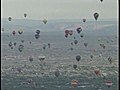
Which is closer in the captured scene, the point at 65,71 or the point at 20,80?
the point at 20,80

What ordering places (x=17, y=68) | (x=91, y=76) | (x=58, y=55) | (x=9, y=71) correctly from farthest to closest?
(x=58, y=55) < (x=17, y=68) < (x=9, y=71) < (x=91, y=76)

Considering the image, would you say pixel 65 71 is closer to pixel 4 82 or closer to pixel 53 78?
pixel 53 78

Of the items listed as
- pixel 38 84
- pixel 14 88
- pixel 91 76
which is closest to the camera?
pixel 14 88

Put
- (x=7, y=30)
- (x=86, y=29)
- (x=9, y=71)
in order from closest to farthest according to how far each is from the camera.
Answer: (x=9, y=71)
(x=7, y=30)
(x=86, y=29)

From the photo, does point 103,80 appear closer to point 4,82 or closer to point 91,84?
point 91,84

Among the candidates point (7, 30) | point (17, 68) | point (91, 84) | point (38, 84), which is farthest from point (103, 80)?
point (7, 30)

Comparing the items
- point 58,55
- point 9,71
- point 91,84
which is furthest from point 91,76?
point 58,55

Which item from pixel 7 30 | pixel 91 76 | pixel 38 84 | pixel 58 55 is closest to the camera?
pixel 38 84

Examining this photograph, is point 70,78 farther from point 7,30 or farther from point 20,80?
point 7,30

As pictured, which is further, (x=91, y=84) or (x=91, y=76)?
(x=91, y=76)
